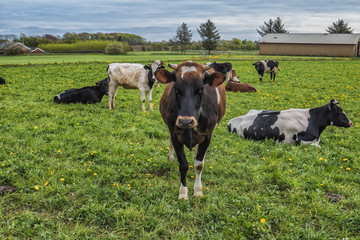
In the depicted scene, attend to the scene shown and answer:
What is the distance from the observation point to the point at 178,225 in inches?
156

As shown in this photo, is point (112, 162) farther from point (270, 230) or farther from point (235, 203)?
point (270, 230)

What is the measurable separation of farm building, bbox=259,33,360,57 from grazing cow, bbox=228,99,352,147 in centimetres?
6004

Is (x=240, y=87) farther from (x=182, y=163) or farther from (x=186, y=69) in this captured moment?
(x=186, y=69)

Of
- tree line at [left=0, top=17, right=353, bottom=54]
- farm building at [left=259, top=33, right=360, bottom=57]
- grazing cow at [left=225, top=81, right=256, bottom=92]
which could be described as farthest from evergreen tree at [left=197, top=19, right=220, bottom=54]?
grazing cow at [left=225, top=81, right=256, bottom=92]

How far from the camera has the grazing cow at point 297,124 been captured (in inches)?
279

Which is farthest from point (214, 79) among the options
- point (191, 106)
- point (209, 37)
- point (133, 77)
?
point (209, 37)

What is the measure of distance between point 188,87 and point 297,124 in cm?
454

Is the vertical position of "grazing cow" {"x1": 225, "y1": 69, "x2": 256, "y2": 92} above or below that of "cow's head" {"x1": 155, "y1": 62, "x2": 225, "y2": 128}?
below

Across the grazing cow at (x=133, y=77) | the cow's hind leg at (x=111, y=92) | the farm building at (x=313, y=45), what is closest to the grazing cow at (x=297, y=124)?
the grazing cow at (x=133, y=77)

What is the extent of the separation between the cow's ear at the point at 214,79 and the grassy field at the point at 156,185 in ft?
6.31

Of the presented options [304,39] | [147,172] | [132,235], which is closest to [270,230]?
[132,235]

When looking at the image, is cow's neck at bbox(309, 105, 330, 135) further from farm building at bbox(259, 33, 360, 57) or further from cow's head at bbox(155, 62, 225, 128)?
farm building at bbox(259, 33, 360, 57)

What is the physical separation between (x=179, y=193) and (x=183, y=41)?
91.8 m

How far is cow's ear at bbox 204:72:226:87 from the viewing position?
3963mm
